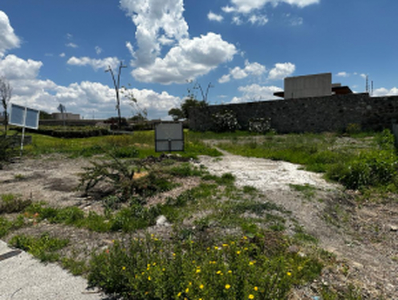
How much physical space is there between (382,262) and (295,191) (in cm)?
250

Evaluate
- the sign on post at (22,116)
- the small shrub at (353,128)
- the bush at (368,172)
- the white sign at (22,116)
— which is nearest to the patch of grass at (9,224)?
the bush at (368,172)

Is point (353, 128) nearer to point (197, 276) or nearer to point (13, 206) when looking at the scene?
point (197, 276)

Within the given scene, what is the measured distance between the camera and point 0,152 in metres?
9.38

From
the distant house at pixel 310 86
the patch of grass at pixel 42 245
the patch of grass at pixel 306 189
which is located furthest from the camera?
the distant house at pixel 310 86

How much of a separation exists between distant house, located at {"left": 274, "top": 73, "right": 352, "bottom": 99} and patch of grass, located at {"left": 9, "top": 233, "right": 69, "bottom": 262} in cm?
2741

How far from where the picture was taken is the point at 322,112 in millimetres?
18609

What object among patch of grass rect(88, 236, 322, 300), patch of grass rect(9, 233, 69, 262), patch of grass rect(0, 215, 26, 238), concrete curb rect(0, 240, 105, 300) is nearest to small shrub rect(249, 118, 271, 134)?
patch of grass rect(0, 215, 26, 238)

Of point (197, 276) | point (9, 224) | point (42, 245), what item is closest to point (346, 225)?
point (197, 276)

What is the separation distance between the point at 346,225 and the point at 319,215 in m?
0.42

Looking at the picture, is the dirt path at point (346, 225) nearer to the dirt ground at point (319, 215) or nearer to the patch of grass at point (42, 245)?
the dirt ground at point (319, 215)

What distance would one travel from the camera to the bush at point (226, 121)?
22.3 metres

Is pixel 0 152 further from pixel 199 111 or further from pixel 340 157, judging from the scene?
pixel 199 111

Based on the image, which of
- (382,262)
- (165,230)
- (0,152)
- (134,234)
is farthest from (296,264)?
(0,152)

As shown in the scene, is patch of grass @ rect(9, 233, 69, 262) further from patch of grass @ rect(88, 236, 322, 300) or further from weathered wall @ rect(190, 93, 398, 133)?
weathered wall @ rect(190, 93, 398, 133)
